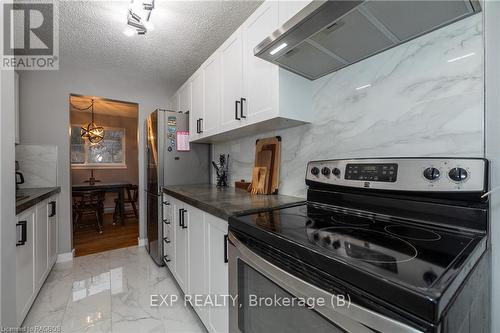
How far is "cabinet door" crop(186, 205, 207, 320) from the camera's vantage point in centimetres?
140

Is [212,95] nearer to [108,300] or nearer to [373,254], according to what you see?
[373,254]

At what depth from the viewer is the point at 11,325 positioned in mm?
1001

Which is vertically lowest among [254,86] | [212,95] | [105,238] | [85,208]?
[105,238]

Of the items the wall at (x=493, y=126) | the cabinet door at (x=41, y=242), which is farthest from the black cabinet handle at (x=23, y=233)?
the wall at (x=493, y=126)

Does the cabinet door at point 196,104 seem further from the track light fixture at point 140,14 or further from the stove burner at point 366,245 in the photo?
the stove burner at point 366,245

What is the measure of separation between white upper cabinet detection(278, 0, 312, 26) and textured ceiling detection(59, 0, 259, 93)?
26.7 inches

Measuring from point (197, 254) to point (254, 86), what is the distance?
3.83ft

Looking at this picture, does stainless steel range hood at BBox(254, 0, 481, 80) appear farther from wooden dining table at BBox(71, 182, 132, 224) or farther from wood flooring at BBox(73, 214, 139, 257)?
wooden dining table at BBox(71, 182, 132, 224)

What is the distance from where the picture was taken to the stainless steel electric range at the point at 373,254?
45cm

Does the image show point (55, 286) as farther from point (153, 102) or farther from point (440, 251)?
point (440, 251)

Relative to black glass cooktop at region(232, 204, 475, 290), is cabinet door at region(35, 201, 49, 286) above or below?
below

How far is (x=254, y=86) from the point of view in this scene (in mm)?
1425

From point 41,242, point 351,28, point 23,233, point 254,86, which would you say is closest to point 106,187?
point 41,242

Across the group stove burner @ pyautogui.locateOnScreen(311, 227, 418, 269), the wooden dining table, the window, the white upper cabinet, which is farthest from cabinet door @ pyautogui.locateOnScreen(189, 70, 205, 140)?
the window
